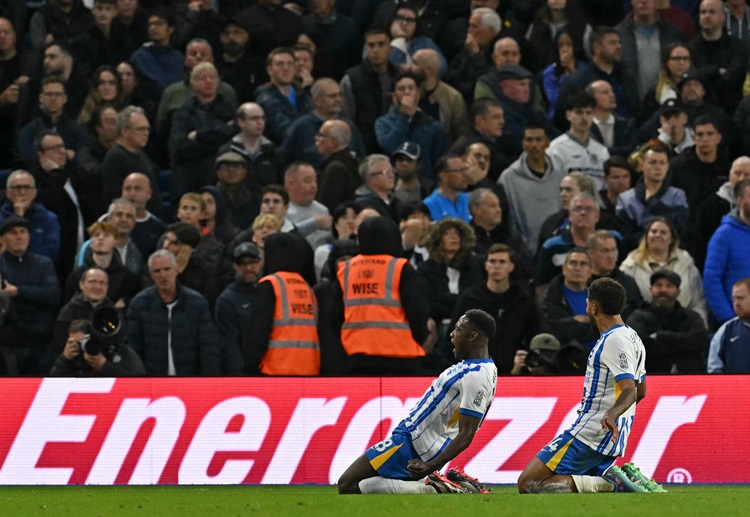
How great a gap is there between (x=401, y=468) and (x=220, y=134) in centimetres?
698

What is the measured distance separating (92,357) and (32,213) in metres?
2.89

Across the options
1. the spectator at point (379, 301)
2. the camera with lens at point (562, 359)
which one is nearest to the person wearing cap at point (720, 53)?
the camera with lens at point (562, 359)

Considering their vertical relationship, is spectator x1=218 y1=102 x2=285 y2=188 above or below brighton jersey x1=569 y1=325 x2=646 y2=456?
below

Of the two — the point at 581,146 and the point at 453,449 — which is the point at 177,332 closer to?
the point at 453,449

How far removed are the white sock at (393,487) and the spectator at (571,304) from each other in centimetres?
346

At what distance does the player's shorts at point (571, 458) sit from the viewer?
1156 cm

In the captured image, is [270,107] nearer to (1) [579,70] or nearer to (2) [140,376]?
(1) [579,70]

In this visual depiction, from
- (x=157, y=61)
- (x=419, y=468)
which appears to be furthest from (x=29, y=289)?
(x=419, y=468)

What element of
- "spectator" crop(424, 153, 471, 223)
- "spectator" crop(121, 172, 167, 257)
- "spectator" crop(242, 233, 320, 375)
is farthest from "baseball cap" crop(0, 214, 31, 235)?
"spectator" crop(424, 153, 471, 223)

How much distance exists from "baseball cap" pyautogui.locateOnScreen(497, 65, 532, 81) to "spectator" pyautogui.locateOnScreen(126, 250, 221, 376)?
5416mm

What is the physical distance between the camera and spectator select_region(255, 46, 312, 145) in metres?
18.2

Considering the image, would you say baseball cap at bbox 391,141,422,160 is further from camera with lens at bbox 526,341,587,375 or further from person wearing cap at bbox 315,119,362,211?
camera with lens at bbox 526,341,587,375

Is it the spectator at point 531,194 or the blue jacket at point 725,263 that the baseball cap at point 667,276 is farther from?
the spectator at point 531,194

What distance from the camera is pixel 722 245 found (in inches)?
616
